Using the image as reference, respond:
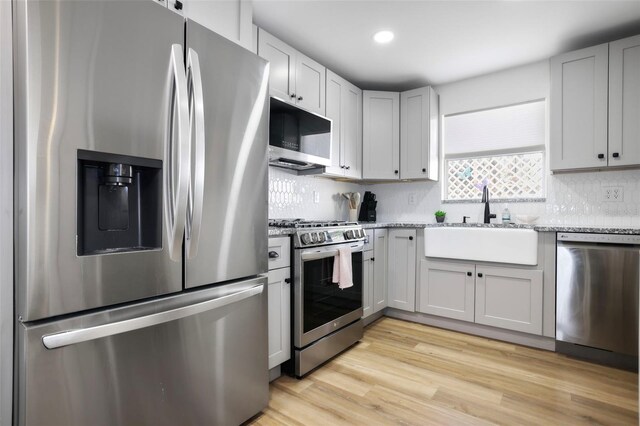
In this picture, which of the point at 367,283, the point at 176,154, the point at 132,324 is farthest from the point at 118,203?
the point at 367,283

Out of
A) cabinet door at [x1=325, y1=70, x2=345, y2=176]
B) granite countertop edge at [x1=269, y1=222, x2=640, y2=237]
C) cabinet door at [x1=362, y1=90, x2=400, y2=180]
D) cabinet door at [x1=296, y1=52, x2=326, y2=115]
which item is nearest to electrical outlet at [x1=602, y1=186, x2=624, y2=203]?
granite countertop edge at [x1=269, y1=222, x2=640, y2=237]

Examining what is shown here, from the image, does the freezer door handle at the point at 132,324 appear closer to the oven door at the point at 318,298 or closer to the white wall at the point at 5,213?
the white wall at the point at 5,213

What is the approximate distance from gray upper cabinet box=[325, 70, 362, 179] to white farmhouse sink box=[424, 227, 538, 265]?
A: 0.99 m

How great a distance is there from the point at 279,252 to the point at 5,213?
125 centimetres

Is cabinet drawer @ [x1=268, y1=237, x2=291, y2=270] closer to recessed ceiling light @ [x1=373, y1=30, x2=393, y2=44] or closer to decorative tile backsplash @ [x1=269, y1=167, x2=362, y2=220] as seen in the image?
A: decorative tile backsplash @ [x1=269, y1=167, x2=362, y2=220]

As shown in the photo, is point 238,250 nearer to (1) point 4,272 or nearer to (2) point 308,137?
(1) point 4,272

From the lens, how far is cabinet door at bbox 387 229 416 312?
3246 millimetres

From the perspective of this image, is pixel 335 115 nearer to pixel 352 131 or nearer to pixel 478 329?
pixel 352 131

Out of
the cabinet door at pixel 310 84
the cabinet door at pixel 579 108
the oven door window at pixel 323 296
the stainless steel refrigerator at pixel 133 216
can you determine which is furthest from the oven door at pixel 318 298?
the cabinet door at pixel 579 108

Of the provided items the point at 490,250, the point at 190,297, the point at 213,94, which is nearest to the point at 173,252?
the point at 190,297

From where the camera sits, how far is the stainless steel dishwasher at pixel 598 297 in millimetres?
2271

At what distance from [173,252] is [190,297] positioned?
0.22m

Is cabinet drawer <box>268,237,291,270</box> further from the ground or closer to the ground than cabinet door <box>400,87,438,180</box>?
closer to the ground

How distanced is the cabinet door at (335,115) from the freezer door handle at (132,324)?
179cm
